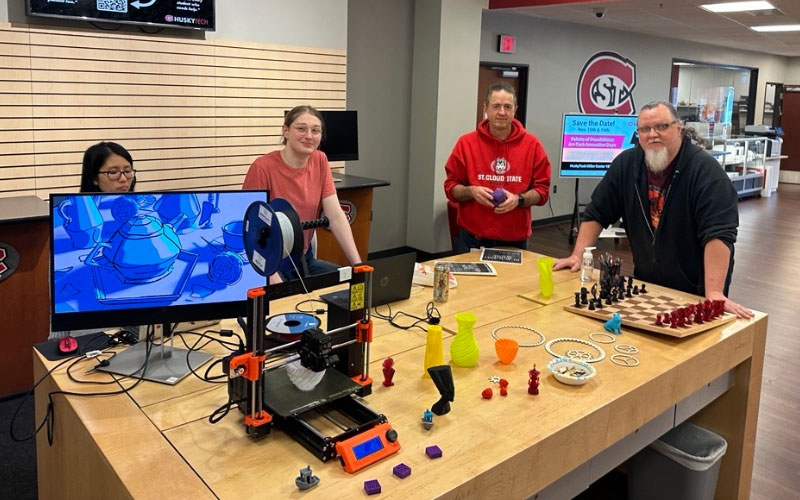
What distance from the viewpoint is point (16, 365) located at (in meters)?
3.51

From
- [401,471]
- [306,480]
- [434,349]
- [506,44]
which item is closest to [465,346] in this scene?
[434,349]

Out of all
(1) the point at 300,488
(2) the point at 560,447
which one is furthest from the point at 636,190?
(1) the point at 300,488

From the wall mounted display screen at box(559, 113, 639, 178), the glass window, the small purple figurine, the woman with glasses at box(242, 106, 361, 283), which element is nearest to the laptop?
the woman with glasses at box(242, 106, 361, 283)

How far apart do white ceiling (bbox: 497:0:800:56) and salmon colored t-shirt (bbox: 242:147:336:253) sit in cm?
410

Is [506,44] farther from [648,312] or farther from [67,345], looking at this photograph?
[67,345]

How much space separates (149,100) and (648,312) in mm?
3593

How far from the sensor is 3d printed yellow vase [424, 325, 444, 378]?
6.32 feet

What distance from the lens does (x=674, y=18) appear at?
7.96 m

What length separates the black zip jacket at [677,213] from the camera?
Result: 9.26ft

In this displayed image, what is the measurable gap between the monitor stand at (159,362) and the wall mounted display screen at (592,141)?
6622mm

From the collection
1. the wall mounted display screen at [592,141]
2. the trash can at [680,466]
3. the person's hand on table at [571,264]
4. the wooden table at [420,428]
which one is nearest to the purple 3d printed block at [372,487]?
the wooden table at [420,428]

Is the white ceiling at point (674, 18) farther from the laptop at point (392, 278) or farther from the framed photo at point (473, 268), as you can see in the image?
the laptop at point (392, 278)

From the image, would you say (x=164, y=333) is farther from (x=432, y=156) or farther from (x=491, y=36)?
(x=491, y=36)

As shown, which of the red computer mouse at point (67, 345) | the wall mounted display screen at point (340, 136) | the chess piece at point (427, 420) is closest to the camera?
the chess piece at point (427, 420)
